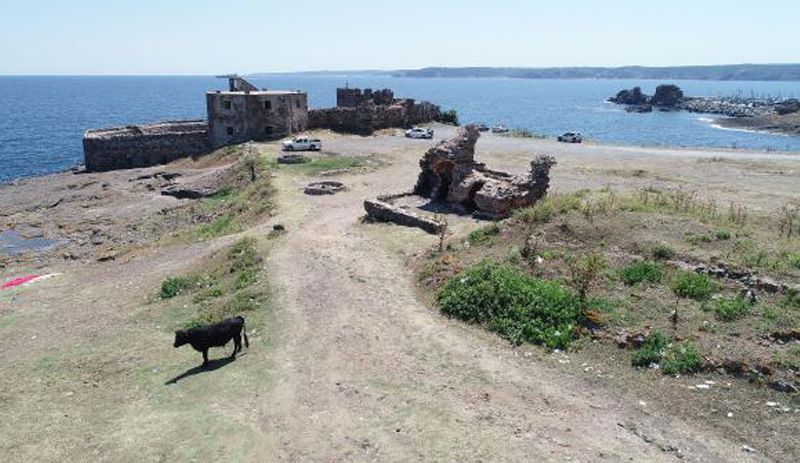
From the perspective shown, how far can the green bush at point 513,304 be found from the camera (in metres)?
15.7

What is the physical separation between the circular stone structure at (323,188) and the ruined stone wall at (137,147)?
25.1m

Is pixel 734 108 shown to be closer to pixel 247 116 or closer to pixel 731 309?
pixel 247 116

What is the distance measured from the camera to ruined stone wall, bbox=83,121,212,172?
56719 mm

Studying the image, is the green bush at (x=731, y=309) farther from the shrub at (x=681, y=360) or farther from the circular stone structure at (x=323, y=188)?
the circular stone structure at (x=323, y=188)

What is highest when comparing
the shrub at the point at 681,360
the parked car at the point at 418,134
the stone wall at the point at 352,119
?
the stone wall at the point at 352,119

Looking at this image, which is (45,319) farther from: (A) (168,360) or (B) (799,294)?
(B) (799,294)

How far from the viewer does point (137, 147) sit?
57406 mm

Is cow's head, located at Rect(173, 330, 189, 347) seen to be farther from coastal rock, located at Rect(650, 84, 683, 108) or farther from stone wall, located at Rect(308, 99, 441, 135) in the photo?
coastal rock, located at Rect(650, 84, 683, 108)

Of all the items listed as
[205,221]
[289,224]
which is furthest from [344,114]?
[289,224]

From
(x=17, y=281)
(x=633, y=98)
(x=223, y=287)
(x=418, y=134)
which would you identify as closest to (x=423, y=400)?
(x=223, y=287)

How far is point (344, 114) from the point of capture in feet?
206

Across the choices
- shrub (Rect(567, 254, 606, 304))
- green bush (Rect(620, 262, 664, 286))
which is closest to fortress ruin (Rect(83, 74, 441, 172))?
shrub (Rect(567, 254, 606, 304))

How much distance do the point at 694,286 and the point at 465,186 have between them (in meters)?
14.2

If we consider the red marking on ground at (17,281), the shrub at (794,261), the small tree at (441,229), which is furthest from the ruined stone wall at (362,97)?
the shrub at (794,261)
